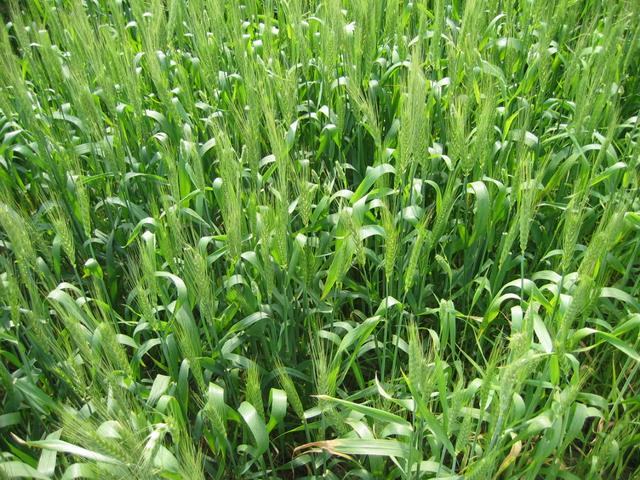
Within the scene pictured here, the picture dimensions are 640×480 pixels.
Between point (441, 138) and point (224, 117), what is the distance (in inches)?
36.2

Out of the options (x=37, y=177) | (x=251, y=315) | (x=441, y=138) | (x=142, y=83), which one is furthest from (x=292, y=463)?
(x=142, y=83)

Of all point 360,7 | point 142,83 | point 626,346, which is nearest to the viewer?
point 626,346

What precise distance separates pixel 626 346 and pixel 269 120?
1203 mm

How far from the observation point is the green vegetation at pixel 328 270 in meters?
1.57

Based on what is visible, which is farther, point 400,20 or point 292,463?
point 400,20

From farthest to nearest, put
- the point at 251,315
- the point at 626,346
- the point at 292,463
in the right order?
the point at 251,315 < the point at 292,463 < the point at 626,346

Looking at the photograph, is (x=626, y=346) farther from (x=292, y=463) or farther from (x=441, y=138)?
(x=441, y=138)

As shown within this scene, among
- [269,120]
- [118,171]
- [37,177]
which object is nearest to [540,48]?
[269,120]

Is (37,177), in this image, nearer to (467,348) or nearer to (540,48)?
(467,348)

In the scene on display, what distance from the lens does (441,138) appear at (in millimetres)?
2627

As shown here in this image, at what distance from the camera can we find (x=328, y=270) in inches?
81.6

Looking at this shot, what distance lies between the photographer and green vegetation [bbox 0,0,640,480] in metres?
1.57

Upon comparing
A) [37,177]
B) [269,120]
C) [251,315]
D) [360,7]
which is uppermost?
[360,7]

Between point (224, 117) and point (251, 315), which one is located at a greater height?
point (224, 117)
